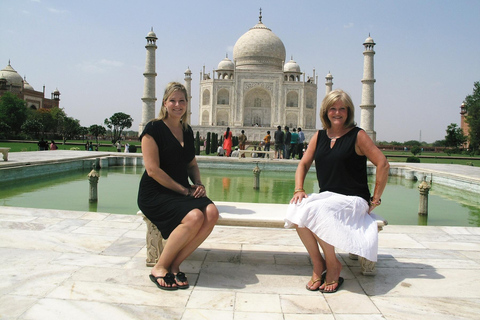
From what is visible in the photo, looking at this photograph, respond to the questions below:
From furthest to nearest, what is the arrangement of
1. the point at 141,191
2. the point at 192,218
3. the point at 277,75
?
1. the point at 277,75
2. the point at 141,191
3. the point at 192,218

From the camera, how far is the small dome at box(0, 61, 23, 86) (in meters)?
45.7

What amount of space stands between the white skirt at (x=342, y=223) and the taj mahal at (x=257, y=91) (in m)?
29.9

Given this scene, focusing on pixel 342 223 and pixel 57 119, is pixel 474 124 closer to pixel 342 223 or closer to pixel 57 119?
pixel 342 223

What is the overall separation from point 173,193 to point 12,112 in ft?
124

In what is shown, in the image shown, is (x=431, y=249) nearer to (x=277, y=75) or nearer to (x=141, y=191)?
(x=141, y=191)

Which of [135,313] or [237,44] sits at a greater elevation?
[237,44]

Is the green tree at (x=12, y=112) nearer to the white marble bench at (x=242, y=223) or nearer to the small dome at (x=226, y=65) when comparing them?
the small dome at (x=226, y=65)

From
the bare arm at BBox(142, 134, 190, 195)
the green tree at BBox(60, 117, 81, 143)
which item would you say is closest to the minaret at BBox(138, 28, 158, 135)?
the green tree at BBox(60, 117, 81, 143)

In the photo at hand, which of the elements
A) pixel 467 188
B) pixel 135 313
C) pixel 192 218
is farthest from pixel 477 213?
pixel 135 313

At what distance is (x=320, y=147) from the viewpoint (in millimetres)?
2797

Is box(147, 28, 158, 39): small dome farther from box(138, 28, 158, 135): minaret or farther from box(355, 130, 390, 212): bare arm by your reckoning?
box(355, 130, 390, 212): bare arm

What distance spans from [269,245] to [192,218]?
3.84ft

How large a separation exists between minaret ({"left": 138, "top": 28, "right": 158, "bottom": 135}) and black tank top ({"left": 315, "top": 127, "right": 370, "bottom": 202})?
23527 millimetres

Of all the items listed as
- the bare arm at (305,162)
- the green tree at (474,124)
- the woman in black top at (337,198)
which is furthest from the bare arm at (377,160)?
the green tree at (474,124)
